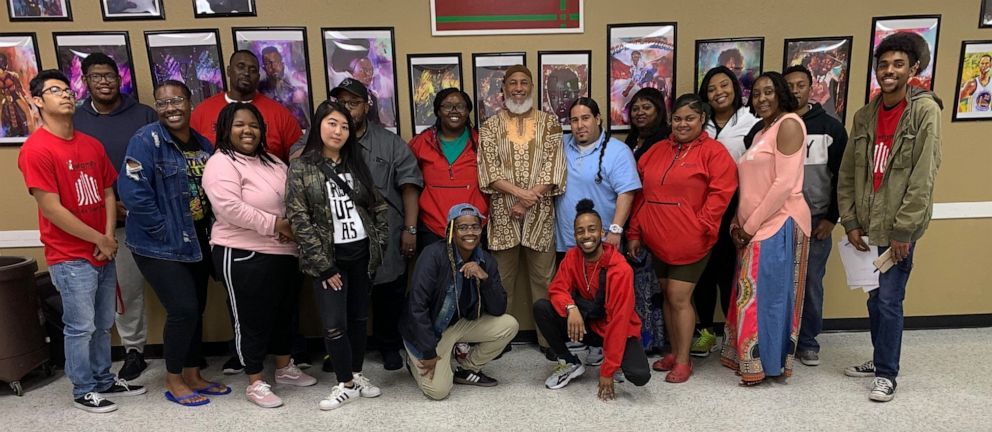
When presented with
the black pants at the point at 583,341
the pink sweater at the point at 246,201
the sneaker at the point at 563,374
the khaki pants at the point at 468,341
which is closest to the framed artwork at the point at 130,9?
the pink sweater at the point at 246,201

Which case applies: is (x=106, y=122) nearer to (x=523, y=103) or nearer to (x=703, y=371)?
(x=523, y=103)

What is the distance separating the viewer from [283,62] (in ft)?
10.6

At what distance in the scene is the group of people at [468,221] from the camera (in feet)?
8.13

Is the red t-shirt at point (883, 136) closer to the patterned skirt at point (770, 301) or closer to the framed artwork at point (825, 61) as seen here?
the patterned skirt at point (770, 301)

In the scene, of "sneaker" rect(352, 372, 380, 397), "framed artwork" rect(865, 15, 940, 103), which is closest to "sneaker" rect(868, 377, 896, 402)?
"framed artwork" rect(865, 15, 940, 103)

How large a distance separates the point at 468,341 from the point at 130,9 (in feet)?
8.95

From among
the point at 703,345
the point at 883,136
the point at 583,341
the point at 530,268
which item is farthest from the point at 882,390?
the point at 530,268

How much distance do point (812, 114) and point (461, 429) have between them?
2401 mm

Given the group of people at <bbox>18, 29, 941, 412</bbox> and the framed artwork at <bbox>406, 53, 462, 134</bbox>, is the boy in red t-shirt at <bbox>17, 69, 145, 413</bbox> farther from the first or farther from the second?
the framed artwork at <bbox>406, 53, 462, 134</bbox>

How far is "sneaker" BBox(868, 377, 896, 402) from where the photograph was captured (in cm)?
261

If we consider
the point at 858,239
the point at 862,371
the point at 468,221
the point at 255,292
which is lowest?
the point at 862,371

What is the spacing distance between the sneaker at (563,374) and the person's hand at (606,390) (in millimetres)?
200

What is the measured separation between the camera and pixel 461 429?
2467 millimetres

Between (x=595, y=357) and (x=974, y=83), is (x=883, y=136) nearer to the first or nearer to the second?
(x=974, y=83)
